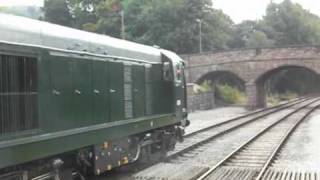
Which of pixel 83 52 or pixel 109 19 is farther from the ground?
pixel 109 19

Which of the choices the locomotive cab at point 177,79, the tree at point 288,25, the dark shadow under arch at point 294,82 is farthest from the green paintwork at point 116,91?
the tree at point 288,25

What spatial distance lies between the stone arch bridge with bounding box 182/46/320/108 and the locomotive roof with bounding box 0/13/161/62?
46528 mm

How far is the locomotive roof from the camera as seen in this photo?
8211 mm

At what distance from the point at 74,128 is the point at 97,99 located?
3.83ft

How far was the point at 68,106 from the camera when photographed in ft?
31.4

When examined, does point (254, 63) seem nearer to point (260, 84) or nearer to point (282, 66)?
point (282, 66)

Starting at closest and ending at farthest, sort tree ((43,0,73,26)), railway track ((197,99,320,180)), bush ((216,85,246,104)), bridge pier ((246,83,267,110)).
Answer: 1. railway track ((197,99,320,180))
2. bridge pier ((246,83,267,110))
3. bush ((216,85,246,104))
4. tree ((43,0,73,26))

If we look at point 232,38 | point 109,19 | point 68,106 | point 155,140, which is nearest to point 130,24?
point 109,19

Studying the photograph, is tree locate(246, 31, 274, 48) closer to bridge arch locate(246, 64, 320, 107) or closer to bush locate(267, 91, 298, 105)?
bush locate(267, 91, 298, 105)

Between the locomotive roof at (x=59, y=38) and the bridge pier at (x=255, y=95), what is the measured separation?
4632 centimetres

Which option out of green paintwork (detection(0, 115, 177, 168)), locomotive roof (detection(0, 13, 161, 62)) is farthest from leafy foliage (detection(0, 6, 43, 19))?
green paintwork (detection(0, 115, 177, 168))

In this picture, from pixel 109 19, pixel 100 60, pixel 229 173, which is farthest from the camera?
pixel 109 19

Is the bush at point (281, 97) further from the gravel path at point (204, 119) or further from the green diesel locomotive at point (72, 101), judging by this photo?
the green diesel locomotive at point (72, 101)

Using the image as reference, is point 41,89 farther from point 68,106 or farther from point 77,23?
point 77,23
